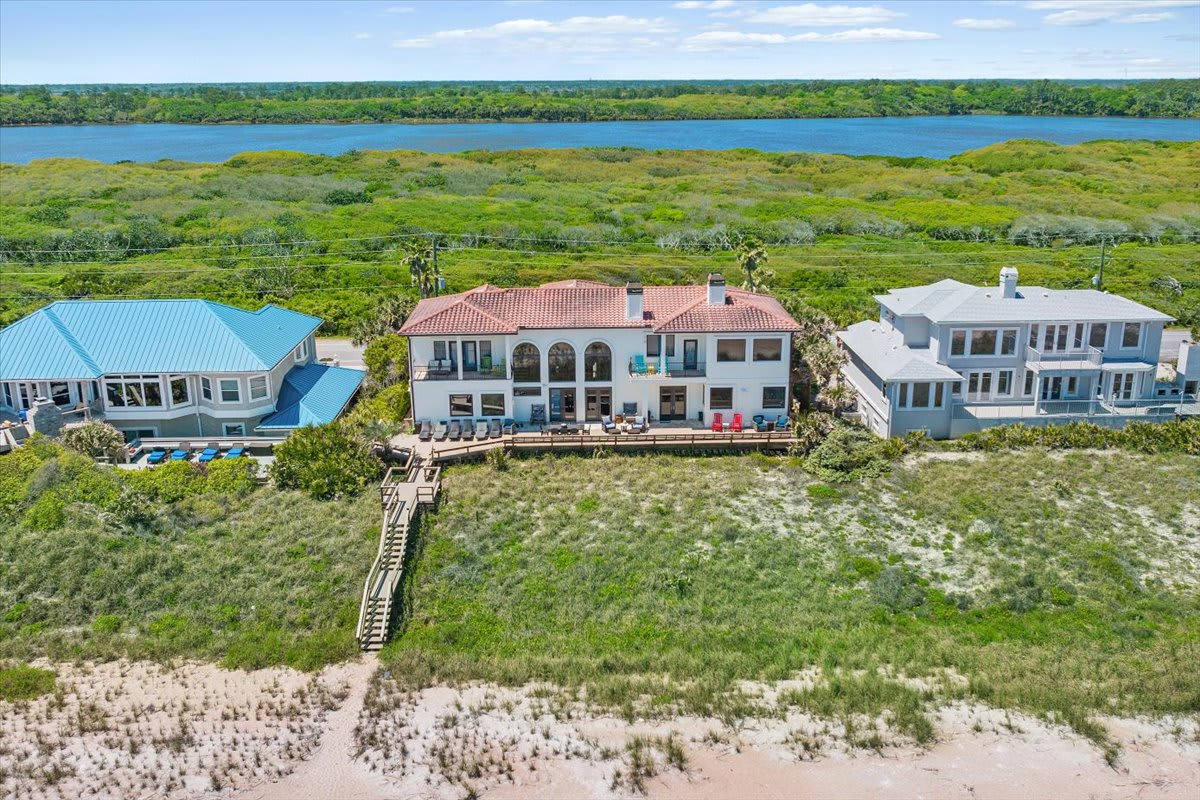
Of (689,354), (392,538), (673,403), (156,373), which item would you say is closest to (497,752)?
(392,538)

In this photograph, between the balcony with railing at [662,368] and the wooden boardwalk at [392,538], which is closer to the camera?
the wooden boardwalk at [392,538]

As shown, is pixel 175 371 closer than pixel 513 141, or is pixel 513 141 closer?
pixel 175 371

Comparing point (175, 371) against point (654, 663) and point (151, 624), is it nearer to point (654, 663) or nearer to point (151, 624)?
point (151, 624)

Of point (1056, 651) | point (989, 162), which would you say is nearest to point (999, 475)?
point (1056, 651)

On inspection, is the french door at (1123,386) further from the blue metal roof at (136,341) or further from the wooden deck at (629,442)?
the blue metal roof at (136,341)

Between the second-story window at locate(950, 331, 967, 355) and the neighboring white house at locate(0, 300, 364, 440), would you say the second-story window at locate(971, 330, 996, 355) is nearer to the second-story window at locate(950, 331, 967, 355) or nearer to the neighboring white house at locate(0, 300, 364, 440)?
the second-story window at locate(950, 331, 967, 355)

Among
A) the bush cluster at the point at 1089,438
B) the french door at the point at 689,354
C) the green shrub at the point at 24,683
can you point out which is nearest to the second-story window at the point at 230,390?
the green shrub at the point at 24,683
